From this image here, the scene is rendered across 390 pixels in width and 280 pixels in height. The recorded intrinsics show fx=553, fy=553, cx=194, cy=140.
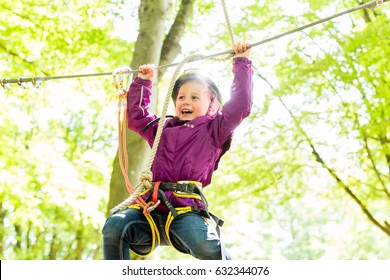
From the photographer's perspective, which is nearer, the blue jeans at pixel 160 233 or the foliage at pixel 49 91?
the blue jeans at pixel 160 233

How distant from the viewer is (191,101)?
2.51 metres

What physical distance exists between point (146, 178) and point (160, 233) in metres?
0.24

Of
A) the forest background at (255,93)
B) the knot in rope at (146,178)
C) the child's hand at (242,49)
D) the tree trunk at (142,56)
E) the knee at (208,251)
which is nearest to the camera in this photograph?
the knee at (208,251)

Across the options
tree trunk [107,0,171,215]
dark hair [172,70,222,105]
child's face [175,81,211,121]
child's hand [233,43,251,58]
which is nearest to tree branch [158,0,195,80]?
tree trunk [107,0,171,215]

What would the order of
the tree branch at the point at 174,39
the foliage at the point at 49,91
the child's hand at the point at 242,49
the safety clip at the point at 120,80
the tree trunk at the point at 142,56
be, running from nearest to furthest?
the child's hand at the point at 242,49, the safety clip at the point at 120,80, the tree trunk at the point at 142,56, the tree branch at the point at 174,39, the foliage at the point at 49,91

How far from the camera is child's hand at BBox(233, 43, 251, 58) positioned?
2408 mm

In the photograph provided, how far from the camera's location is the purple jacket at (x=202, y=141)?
2318 millimetres

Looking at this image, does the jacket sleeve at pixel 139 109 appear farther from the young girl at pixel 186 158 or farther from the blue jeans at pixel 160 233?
the blue jeans at pixel 160 233

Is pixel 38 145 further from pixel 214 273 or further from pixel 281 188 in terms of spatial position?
pixel 214 273

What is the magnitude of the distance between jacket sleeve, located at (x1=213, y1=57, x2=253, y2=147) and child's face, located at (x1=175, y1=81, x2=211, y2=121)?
0.42ft

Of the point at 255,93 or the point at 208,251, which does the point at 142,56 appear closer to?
the point at 255,93

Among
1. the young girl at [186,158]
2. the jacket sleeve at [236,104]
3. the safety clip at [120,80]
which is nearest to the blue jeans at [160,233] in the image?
the young girl at [186,158]

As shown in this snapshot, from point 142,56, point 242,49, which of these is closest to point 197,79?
point 242,49

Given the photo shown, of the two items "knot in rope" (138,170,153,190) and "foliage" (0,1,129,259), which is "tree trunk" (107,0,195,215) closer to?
"foliage" (0,1,129,259)
